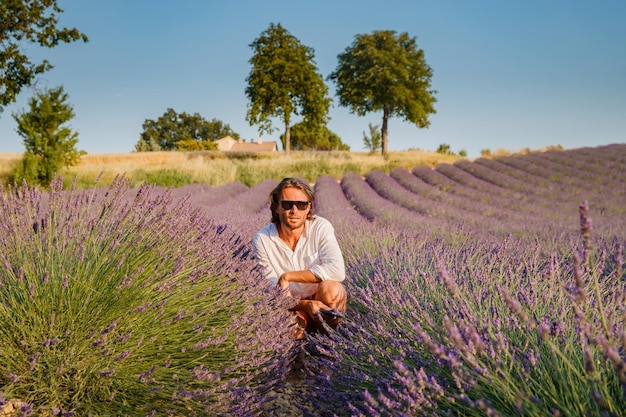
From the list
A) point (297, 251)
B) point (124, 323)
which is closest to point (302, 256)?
point (297, 251)

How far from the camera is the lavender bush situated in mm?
1630

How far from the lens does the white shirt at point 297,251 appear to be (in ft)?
9.86

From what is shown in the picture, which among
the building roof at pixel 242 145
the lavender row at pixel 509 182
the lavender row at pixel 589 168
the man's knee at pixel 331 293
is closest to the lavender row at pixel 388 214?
the man's knee at pixel 331 293

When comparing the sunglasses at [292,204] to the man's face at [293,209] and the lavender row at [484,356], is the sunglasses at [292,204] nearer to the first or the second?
the man's face at [293,209]

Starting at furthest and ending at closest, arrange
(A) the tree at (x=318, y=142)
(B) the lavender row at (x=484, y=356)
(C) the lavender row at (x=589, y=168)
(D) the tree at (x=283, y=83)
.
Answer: (A) the tree at (x=318, y=142), (D) the tree at (x=283, y=83), (C) the lavender row at (x=589, y=168), (B) the lavender row at (x=484, y=356)

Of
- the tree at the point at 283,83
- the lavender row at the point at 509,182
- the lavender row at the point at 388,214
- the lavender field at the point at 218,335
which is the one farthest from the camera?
the tree at the point at 283,83

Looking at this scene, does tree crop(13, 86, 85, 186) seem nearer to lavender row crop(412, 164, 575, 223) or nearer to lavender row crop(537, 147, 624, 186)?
lavender row crop(412, 164, 575, 223)

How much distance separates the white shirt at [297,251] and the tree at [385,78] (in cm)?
2811

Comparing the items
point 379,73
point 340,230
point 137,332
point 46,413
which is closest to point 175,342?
point 137,332

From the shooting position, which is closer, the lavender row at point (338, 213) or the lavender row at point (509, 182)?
the lavender row at point (338, 213)

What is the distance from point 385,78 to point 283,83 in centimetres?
700

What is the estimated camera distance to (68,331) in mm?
1626

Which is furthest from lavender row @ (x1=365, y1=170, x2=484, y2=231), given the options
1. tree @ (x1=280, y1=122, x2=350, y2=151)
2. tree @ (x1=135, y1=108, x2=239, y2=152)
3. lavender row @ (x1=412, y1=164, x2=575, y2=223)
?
tree @ (x1=135, y1=108, x2=239, y2=152)

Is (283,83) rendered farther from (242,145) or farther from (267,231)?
(242,145)
